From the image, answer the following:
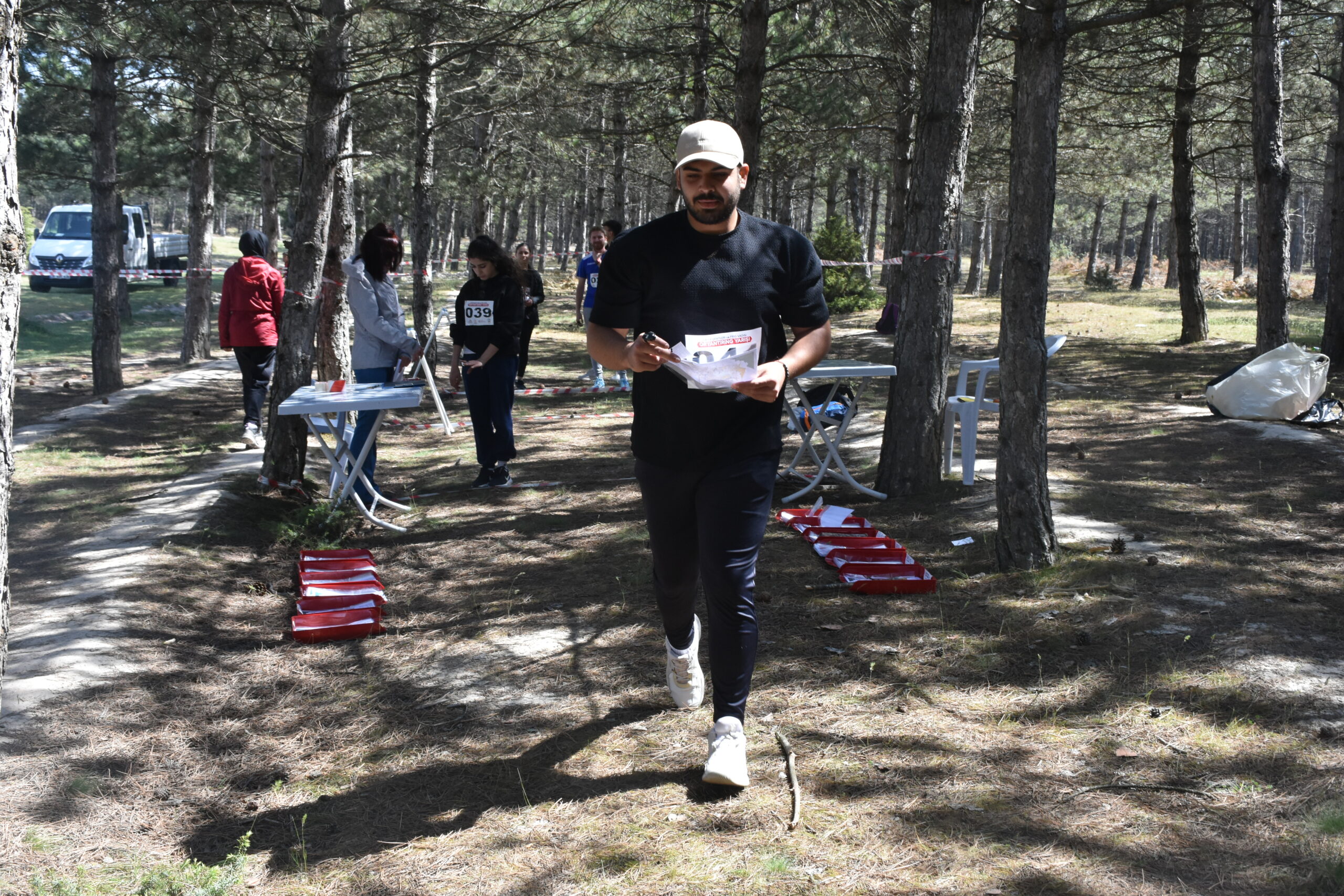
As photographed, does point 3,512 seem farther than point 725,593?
No

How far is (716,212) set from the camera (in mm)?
3203

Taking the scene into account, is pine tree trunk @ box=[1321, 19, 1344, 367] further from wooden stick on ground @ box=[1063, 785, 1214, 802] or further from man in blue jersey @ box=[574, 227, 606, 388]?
wooden stick on ground @ box=[1063, 785, 1214, 802]

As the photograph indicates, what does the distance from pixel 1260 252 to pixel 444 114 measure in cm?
1536

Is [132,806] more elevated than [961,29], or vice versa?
[961,29]

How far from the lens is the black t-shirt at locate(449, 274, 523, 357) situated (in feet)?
25.6

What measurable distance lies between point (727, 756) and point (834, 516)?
3.42 meters

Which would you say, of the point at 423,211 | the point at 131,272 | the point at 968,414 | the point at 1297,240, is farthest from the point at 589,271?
the point at 1297,240

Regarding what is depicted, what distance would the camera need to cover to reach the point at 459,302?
7.91m

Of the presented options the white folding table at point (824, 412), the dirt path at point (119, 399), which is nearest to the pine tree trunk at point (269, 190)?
the dirt path at point (119, 399)

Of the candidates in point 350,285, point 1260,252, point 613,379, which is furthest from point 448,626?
point 1260,252

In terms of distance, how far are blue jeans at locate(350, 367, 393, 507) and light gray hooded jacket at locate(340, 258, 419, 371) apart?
1.7 inches

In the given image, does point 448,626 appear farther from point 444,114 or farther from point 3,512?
point 444,114

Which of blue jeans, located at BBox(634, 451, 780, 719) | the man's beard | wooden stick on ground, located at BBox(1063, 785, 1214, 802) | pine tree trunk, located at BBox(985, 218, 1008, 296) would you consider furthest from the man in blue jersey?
pine tree trunk, located at BBox(985, 218, 1008, 296)

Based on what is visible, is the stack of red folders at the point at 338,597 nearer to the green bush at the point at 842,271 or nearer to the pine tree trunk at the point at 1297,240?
the green bush at the point at 842,271
